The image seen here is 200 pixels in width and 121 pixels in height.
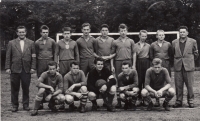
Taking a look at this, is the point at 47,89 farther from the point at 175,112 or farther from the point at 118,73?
the point at 175,112

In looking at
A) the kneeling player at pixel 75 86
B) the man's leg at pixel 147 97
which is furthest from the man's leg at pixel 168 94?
the kneeling player at pixel 75 86

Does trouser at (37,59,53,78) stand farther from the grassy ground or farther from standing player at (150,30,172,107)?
standing player at (150,30,172,107)

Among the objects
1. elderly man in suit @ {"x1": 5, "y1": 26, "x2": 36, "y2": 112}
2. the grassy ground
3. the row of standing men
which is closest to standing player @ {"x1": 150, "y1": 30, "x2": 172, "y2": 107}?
the row of standing men

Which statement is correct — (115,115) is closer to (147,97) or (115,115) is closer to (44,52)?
(147,97)

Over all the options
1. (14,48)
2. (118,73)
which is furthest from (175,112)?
(14,48)

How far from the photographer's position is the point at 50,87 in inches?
229

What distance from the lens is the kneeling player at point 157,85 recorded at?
593 cm

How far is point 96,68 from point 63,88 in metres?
0.78

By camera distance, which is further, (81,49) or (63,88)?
(81,49)

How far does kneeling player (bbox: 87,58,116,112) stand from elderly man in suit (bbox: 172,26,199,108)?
1.44 meters

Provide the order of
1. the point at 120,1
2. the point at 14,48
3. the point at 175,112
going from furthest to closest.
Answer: the point at 120,1 < the point at 14,48 < the point at 175,112

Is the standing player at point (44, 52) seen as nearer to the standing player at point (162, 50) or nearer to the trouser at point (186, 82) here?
the standing player at point (162, 50)

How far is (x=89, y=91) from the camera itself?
6.17 m

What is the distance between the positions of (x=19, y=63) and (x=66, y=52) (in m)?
1.00
